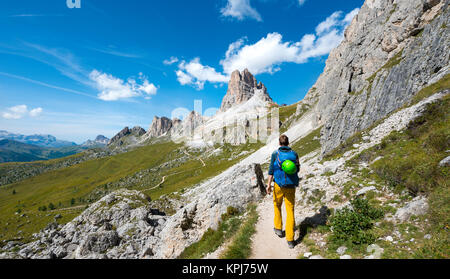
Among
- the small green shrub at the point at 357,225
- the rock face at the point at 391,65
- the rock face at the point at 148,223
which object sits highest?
the rock face at the point at 391,65

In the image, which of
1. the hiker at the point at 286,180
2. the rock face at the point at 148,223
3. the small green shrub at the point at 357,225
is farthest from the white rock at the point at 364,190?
the rock face at the point at 148,223

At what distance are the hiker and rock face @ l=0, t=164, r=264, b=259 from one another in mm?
6262

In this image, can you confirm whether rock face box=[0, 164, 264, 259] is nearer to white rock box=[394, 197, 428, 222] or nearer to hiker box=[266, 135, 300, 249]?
hiker box=[266, 135, 300, 249]

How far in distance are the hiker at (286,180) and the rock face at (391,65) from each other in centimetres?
3141

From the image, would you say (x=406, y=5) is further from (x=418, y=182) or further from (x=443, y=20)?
(x=418, y=182)

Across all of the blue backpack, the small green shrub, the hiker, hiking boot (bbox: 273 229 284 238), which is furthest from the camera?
hiking boot (bbox: 273 229 284 238)

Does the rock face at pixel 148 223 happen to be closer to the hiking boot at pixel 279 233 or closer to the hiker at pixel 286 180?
the hiking boot at pixel 279 233

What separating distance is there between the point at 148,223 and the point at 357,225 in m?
35.0

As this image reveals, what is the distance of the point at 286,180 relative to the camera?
323 inches

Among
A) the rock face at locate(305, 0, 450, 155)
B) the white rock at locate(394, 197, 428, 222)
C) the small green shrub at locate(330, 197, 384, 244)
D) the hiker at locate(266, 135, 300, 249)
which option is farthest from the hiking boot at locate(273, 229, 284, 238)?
the rock face at locate(305, 0, 450, 155)

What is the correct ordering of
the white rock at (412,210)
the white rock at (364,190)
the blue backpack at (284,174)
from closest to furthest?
the white rock at (412,210), the blue backpack at (284,174), the white rock at (364,190)

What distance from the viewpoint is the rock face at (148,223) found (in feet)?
52.3

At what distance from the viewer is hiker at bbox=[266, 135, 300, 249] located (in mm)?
8047
